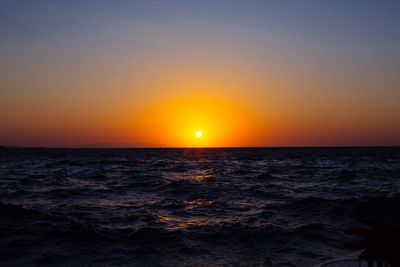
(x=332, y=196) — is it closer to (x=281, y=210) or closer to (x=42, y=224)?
(x=281, y=210)

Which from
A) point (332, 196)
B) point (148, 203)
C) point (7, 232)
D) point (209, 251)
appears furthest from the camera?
point (332, 196)

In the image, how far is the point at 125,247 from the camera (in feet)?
41.3

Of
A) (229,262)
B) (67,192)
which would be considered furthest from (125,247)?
(67,192)

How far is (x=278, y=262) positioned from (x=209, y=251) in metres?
2.10

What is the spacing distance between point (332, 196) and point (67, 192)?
14.9 metres

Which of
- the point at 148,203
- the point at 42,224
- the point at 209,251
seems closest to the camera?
the point at 209,251

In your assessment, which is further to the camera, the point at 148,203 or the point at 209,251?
the point at 148,203

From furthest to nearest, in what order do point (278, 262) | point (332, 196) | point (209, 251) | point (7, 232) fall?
point (332, 196) → point (7, 232) → point (209, 251) → point (278, 262)

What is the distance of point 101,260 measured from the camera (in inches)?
447

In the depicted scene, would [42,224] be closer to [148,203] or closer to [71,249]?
[71,249]

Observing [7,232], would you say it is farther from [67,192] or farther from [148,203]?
[67,192]

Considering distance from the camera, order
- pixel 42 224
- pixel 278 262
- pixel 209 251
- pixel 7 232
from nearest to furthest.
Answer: pixel 278 262, pixel 209 251, pixel 7 232, pixel 42 224

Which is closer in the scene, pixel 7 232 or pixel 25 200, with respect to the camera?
pixel 7 232

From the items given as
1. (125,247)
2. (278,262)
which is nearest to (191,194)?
(125,247)
